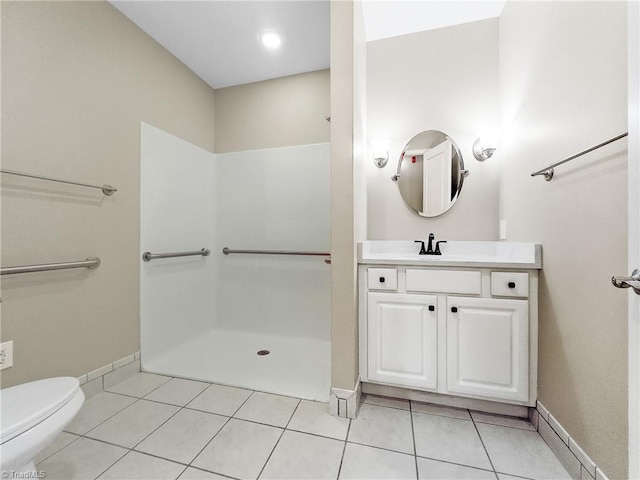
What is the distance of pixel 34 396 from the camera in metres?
0.92

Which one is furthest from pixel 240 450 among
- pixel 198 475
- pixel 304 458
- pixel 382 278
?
pixel 382 278

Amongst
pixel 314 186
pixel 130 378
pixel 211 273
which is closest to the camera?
pixel 130 378

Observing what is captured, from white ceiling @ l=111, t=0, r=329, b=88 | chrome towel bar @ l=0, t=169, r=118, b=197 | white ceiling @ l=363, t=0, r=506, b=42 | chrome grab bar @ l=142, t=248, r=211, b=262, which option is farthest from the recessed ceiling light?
chrome grab bar @ l=142, t=248, r=211, b=262

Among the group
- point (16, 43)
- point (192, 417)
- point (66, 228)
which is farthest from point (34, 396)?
point (16, 43)

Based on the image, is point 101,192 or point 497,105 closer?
point 101,192

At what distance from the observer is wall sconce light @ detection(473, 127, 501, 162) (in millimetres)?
1762

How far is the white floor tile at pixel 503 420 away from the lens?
1.29m

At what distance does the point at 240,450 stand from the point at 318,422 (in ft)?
1.24

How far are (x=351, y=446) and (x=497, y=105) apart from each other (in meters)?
2.22

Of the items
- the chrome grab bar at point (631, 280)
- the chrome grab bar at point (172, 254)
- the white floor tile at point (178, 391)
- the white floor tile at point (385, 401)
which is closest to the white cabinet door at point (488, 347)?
the white floor tile at point (385, 401)

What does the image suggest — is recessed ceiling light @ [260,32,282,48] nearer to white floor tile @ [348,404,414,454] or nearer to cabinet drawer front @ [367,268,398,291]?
cabinet drawer front @ [367,268,398,291]

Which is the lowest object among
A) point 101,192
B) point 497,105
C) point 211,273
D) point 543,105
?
point 211,273

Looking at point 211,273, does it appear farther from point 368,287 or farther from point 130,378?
point 368,287

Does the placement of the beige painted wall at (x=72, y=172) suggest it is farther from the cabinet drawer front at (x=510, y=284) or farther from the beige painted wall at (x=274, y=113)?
the cabinet drawer front at (x=510, y=284)
